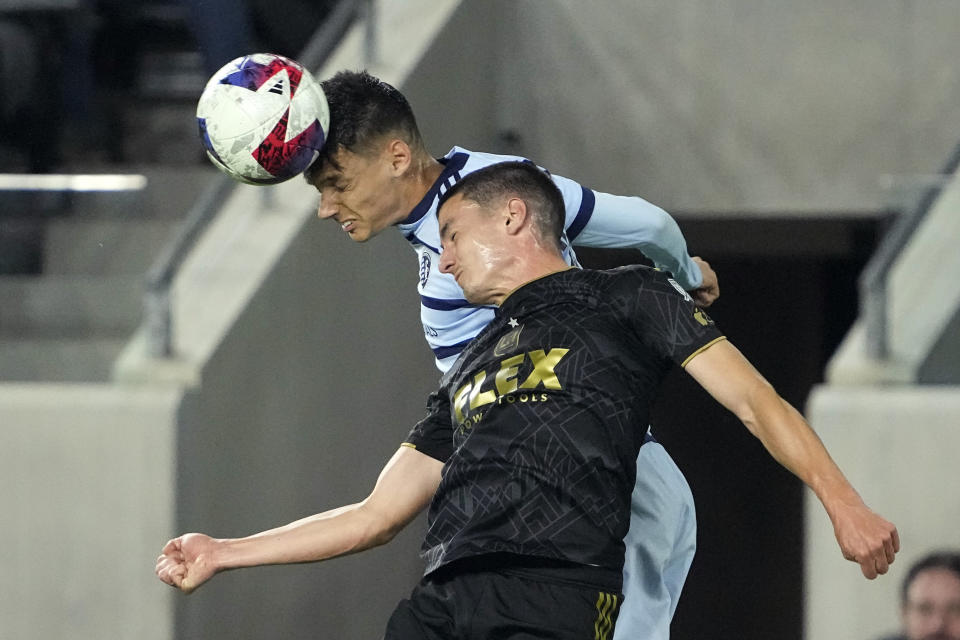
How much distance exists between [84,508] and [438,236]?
268 centimetres

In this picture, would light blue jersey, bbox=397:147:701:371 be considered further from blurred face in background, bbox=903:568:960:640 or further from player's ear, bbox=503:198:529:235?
blurred face in background, bbox=903:568:960:640

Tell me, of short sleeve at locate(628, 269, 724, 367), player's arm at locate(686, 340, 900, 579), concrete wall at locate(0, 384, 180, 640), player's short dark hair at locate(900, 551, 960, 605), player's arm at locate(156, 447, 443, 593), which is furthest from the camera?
concrete wall at locate(0, 384, 180, 640)

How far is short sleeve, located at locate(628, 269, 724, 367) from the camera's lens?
11.0ft

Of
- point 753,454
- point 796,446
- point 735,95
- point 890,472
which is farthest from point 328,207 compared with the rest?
point 753,454

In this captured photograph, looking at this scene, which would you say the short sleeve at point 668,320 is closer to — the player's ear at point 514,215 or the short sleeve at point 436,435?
the player's ear at point 514,215

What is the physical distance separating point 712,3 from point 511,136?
4.22 ft

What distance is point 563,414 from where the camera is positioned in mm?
3430

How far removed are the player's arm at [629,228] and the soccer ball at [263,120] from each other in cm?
66

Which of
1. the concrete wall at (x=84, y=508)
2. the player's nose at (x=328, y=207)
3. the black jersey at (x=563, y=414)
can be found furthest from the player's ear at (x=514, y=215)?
the concrete wall at (x=84, y=508)

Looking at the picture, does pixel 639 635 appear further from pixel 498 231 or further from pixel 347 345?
pixel 347 345

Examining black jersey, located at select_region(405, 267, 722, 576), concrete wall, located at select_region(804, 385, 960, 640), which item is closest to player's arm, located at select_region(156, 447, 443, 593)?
black jersey, located at select_region(405, 267, 722, 576)

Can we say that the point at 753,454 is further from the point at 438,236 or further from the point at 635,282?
the point at 635,282

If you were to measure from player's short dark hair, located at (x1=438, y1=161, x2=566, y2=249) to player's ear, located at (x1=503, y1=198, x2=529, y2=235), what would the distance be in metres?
0.02

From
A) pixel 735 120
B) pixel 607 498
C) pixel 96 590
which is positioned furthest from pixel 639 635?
pixel 735 120
